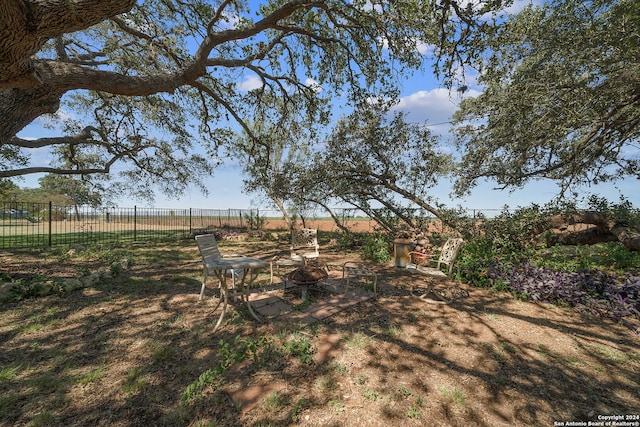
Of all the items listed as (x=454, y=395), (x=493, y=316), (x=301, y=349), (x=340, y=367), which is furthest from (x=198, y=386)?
(x=493, y=316)

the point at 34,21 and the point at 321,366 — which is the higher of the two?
the point at 34,21

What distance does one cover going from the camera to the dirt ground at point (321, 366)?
6.75ft

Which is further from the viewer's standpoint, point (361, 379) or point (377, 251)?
point (377, 251)

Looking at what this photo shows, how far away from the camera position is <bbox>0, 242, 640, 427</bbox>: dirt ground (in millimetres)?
2059

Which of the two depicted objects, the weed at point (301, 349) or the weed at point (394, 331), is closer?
the weed at point (301, 349)

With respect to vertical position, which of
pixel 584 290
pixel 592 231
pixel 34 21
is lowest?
pixel 584 290

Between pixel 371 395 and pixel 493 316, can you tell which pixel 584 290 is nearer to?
pixel 493 316

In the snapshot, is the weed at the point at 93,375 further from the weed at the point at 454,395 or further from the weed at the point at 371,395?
the weed at the point at 454,395

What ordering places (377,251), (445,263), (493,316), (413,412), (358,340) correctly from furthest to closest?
1. (377,251)
2. (445,263)
3. (493,316)
4. (358,340)
5. (413,412)

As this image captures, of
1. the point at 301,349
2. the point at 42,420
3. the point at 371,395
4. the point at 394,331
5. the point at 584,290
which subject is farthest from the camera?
the point at 584,290

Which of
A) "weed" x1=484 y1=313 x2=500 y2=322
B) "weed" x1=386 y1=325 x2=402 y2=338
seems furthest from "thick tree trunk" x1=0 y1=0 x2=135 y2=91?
"weed" x1=484 y1=313 x2=500 y2=322

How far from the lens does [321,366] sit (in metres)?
2.61

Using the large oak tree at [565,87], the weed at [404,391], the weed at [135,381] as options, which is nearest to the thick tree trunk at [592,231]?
the large oak tree at [565,87]

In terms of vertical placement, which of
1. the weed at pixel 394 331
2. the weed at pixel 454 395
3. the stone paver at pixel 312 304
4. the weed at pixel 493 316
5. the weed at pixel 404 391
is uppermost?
the stone paver at pixel 312 304
